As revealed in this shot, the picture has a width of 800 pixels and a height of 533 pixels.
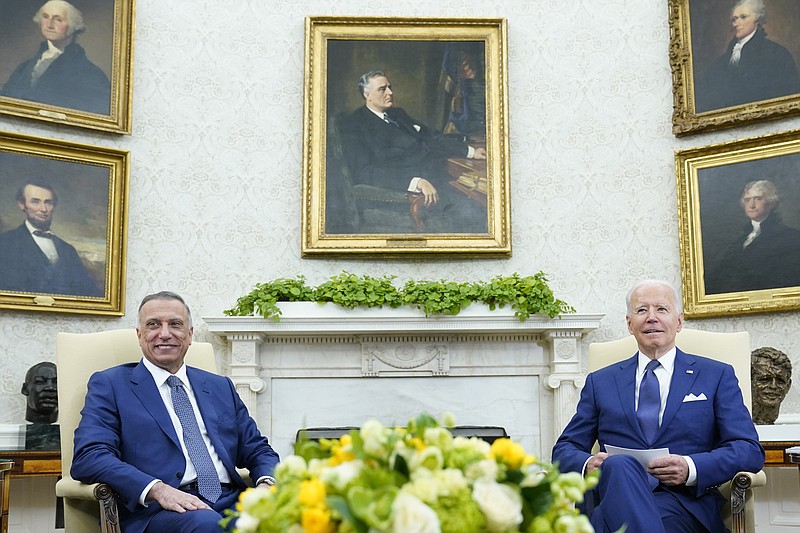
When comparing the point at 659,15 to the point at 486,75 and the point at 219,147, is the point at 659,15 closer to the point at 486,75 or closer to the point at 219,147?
the point at 486,75

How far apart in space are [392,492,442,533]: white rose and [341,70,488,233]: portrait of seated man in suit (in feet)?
16.5

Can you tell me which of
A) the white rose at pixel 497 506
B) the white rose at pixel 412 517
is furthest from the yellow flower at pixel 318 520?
the white rose at pixel 497 506

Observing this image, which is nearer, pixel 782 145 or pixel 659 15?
pixel 782 145

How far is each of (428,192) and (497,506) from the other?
199 inches

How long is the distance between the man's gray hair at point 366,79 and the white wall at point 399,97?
0.24m

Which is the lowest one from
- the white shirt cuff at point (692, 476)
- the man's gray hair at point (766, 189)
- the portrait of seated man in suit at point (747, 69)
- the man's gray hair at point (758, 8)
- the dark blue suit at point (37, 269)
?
the white shirt cuff at point (692, 476)

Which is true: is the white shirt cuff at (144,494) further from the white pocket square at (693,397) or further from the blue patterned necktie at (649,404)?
the white pocket square at (693,397)

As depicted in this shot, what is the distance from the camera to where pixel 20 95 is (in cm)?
601

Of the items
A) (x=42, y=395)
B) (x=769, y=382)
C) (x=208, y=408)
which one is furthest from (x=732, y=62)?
(x=42, y=395)

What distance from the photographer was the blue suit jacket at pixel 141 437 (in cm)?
333

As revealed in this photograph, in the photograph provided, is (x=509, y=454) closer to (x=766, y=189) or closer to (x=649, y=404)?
(x=649, y=404)

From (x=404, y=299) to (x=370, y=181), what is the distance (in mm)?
1107

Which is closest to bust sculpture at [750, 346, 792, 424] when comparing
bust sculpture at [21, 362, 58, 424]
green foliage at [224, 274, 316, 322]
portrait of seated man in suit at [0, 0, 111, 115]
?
green foliage at [224, 274, 316, 322]

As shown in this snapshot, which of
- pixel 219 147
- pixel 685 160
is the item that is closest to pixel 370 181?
pixel 219 147
